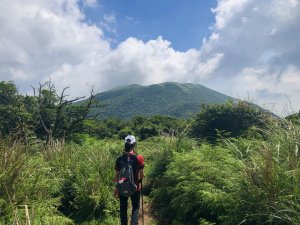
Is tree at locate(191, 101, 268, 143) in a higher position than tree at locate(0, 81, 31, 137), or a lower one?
lower

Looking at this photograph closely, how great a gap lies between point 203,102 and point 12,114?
14276 millimetres

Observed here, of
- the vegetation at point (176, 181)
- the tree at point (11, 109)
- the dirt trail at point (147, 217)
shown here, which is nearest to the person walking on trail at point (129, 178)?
the vegetation at point (176, 181)

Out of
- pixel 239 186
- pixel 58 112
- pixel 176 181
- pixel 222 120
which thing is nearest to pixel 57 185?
pixel 176 181

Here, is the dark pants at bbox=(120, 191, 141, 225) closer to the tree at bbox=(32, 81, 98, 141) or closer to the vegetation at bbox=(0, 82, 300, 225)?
the vegetation at bbox=(0, 82, 300, 225)

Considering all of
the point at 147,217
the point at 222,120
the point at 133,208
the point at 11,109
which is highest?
the point at 11,109

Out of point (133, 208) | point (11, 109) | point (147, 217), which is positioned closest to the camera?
point (133, 208)

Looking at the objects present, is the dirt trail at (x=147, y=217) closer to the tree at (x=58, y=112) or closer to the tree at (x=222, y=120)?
the tree at (x=222, y=120)

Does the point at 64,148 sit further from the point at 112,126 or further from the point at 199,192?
the point at 112,126

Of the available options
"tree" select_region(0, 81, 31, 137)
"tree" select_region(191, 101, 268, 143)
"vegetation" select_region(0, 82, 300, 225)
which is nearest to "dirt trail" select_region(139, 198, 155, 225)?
"vegetation" select_region(0, 82, 300, 225)

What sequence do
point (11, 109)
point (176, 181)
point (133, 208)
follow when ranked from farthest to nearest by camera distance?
point (11, 109), point (176, 181), point (133, 208)

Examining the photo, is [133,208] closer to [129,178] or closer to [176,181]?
[129,178]

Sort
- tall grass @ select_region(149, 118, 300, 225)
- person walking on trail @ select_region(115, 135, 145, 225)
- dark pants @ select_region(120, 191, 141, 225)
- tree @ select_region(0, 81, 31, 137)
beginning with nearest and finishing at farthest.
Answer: tall grass @ select_region(149, 118, 300, 225), person walking on trail @ select_region(115, 135, 145, 225), dark pants @ select_region(120, 191, 141, 225), tree @ select_region(0, 81, 31, 137)

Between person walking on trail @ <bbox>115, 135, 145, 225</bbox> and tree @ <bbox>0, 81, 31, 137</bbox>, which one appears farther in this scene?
tree @ <bbox>0, 81, 31, 137</bbox>

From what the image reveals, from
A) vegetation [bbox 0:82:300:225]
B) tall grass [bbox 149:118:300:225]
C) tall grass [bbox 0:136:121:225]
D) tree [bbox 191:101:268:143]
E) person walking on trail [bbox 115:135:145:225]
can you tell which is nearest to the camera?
tall grass [bbox 149:118:300:225]
